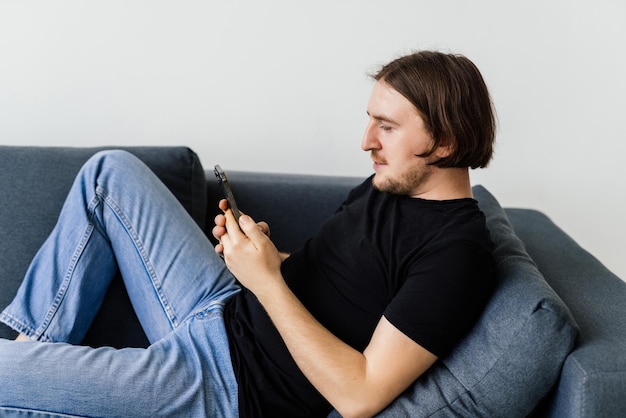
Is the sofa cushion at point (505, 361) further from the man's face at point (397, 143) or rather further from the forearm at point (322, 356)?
the man's face at point (397, 143)

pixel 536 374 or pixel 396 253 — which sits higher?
pixel 396 253

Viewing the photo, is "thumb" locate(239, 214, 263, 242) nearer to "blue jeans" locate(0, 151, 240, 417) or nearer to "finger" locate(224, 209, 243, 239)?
"finger" locate(224, 209, 243, 239)

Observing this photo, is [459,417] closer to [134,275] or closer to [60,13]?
[134,275]

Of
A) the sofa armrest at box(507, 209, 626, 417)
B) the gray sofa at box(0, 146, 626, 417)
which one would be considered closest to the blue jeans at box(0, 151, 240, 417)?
the gray sofa at box(0, 146, 626, 417)

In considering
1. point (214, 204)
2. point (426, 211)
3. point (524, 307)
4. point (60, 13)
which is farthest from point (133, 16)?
point (524, 307)

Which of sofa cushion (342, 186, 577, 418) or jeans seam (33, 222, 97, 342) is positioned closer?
sofa cushion (342, 186, 577, 418)

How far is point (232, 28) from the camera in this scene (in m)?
2.08

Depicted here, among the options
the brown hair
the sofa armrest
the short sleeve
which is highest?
the brown hair

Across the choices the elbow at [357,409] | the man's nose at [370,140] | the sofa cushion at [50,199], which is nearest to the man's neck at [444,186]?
the man's nose at [370,140]

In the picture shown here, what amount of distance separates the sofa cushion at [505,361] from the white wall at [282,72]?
1.03 meters

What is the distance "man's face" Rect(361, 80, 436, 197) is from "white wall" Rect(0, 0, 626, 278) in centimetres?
79

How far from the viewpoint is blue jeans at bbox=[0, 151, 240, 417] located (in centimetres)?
125

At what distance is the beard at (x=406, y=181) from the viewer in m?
1.34

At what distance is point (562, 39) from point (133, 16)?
1.30m
